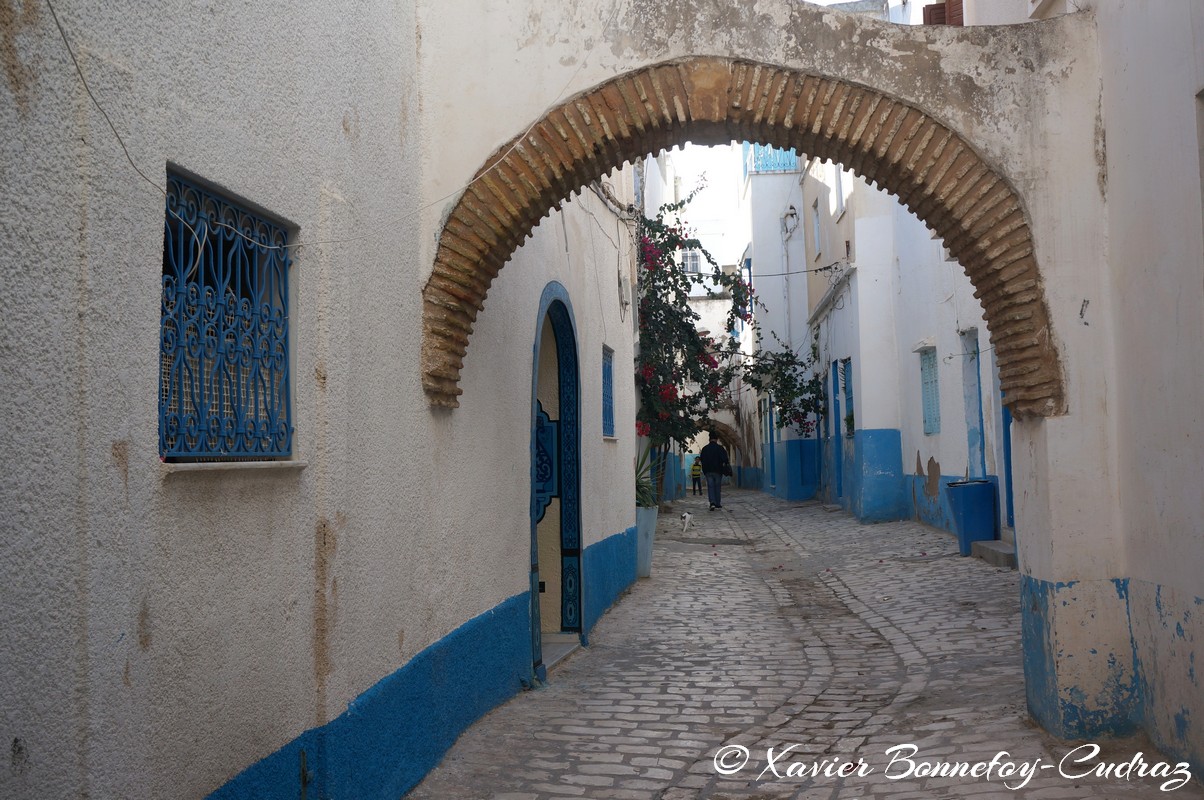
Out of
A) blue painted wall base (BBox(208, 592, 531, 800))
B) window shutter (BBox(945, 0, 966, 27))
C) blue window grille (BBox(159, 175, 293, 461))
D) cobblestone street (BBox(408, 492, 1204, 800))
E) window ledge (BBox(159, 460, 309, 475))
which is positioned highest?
window shutter (BBox(945, 0, 966, 27))

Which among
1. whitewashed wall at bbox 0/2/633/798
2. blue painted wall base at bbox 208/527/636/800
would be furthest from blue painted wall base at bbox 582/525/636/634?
whitewashed wall at bbox 0/2/633/798

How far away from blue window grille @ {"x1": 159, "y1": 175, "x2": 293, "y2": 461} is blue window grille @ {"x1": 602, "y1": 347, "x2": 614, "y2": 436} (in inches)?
262

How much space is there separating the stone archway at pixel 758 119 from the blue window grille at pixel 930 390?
9697 millimetres

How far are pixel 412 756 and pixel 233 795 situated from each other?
1611 millimetres

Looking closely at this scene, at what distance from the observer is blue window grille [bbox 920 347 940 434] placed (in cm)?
1495

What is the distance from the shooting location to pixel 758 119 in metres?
5.43

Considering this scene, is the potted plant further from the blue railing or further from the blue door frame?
the blue railing

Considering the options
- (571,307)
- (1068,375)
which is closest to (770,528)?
(571,307)

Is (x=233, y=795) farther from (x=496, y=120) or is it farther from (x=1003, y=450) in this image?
(x=1003, y=450)

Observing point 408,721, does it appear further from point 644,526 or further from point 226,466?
point 644,526

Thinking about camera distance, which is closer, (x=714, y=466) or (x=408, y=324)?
(x=408, y=324)

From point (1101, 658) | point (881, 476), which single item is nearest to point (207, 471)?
point (1101, 658)

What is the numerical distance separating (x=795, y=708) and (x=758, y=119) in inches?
132

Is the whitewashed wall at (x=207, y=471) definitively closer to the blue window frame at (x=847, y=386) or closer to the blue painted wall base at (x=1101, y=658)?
the blue painted wall base at (x=1101, y=658)
